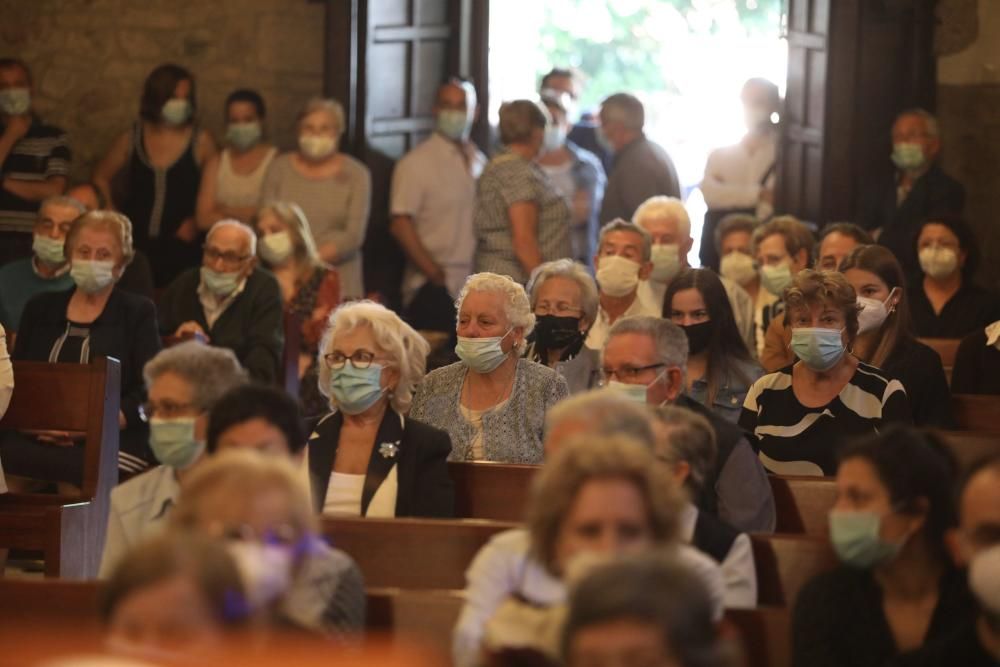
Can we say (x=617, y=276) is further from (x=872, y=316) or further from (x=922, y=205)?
(x=922, y=205)

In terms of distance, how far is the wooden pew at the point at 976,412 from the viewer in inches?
248

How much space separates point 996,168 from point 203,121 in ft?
14.5

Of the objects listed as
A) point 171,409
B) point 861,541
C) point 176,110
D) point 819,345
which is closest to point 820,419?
point 819,345

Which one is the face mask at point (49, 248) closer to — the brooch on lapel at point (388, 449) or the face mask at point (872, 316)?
the brooch on lapel at point (388, 449)

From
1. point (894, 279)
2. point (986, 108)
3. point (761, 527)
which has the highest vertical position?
point (986, 108)

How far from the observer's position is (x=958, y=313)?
7.96 meters

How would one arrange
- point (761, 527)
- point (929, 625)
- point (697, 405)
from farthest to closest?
point (697, 405)
point (761, 527)
point (929, 625)

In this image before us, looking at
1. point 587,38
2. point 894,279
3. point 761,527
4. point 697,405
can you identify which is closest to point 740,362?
point 894,279

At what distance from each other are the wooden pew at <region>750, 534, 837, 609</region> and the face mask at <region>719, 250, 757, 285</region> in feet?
14.6

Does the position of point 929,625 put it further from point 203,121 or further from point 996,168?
point 203,121

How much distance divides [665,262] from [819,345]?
246 cm

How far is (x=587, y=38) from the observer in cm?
1814

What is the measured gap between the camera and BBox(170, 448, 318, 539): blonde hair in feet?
10.9


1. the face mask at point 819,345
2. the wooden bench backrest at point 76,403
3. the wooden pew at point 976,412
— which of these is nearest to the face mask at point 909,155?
the wooden pew at point 976,412
